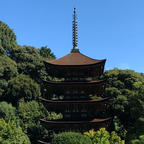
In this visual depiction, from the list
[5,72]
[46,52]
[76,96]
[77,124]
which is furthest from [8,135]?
[46,52]

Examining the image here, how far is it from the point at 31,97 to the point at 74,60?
22042mm

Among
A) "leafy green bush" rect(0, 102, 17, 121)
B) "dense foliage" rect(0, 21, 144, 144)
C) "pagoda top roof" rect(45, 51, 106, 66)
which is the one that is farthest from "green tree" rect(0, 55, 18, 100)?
"pagoda top roof" rect(45, 51, 106, 66)

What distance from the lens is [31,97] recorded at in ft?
145

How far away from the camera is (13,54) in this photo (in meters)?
53.7

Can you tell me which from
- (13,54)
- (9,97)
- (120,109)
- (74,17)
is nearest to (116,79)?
(120,109)

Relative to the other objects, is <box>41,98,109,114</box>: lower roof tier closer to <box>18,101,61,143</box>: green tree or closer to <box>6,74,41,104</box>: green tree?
<box>18,101,61,143</box>: green tree

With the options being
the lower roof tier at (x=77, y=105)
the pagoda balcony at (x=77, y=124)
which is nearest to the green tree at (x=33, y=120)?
the lower roof tier at (x=77, y=105)

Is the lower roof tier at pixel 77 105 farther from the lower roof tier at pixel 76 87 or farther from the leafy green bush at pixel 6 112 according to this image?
the leafy green bush at pixel 6 112

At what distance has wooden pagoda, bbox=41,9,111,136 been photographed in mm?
21422

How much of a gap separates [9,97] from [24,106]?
716 centimetres

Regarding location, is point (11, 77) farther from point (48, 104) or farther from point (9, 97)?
point (48, 104)

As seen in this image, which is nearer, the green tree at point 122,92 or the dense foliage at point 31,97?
the dense foliage at point 31,97

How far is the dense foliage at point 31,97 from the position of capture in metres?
29.4

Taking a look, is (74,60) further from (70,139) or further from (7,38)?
(7,38)
